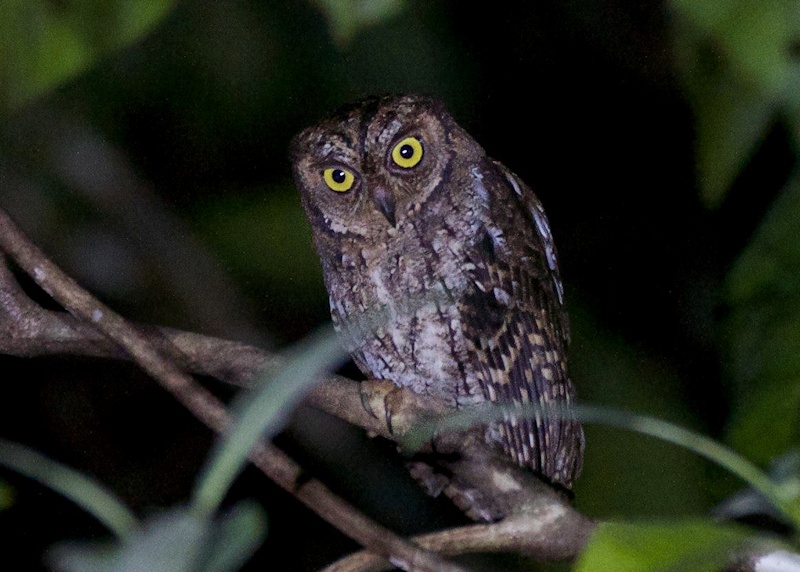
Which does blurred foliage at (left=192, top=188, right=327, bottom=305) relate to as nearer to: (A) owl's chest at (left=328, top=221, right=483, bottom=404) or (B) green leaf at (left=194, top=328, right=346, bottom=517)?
(A) owl's chest at (left=328, top=221, right=483, bottom=404)

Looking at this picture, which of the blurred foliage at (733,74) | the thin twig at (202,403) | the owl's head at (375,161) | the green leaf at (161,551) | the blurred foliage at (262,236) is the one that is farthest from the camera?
the blurred foliage at (262,236)

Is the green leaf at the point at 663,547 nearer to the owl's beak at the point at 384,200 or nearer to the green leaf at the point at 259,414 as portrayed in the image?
the green leaf at the point at 259,414

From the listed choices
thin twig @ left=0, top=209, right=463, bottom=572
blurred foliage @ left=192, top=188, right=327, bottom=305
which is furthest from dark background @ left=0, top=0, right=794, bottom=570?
thin twig @ left=0, top=209, right=463, bottom=572

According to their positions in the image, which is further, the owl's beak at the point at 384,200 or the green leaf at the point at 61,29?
the owl's beak at the point at 384,200

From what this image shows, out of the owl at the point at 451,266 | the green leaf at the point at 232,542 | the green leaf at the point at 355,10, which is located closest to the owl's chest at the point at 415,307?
the owl at the point at 451,266

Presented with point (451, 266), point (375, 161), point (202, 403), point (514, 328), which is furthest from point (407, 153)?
point (202, 403)

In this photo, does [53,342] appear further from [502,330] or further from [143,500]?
[502,330]
